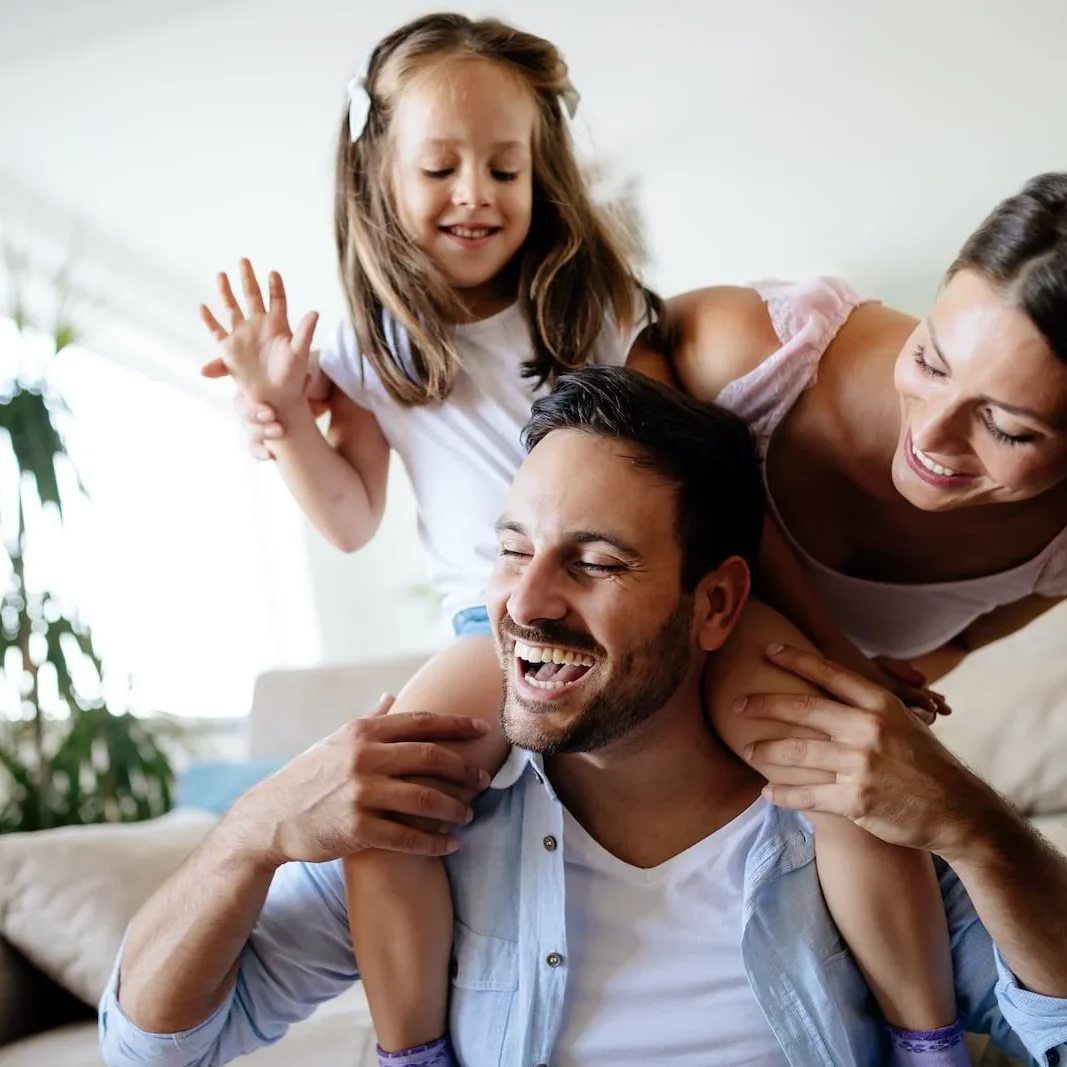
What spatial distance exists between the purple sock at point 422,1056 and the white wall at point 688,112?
2.82 meters

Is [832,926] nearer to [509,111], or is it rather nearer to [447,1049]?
[447,1049]

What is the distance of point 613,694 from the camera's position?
4.45ft

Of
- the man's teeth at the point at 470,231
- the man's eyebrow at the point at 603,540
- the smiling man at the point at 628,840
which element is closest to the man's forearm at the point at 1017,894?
the smiling man at the point at 628,840

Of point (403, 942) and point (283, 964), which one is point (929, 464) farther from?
point (283, 964)

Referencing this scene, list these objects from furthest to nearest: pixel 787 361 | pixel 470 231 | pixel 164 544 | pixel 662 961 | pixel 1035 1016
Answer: pixel 164 544
pixel 470 231
pixel 787 361
pixel 662 961
pixel 1035 1016

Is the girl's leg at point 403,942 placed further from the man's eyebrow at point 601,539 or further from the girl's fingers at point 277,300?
the girl's fingers at point 277,300

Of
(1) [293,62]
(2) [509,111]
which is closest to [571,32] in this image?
(1) [293,62]

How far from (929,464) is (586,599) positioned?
0.40m

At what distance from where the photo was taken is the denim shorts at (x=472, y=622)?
5.43 feet

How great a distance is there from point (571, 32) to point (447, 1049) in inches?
126

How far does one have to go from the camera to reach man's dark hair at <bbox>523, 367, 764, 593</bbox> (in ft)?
4.66

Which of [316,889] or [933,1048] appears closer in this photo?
[933,1048]

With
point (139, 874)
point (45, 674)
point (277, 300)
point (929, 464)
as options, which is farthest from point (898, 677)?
point (45, 674)

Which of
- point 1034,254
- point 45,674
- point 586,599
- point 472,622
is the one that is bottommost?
point 45,674
